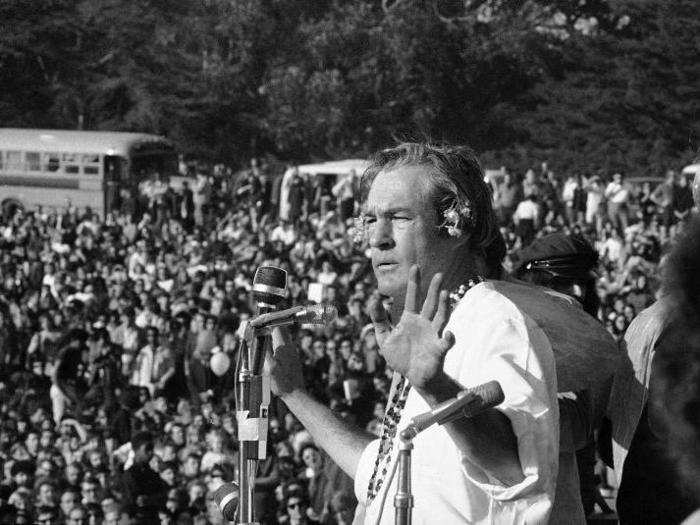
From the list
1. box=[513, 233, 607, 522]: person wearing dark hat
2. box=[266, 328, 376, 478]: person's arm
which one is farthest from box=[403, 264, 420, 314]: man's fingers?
box=[513, 233, 607, 522]: person wearing dark hat

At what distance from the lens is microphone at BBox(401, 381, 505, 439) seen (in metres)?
2.40

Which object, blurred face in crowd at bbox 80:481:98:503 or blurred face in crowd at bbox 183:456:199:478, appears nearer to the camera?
blurred face in crowd at bbox 80:481:98:503

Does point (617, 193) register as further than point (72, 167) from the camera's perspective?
No

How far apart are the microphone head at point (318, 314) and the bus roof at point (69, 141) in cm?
2946

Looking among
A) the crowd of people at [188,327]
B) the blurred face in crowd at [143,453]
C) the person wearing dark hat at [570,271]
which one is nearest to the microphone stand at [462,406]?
the person wearing dark hat at [570,271]

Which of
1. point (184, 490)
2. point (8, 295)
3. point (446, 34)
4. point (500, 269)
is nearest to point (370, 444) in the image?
point (500, 269)

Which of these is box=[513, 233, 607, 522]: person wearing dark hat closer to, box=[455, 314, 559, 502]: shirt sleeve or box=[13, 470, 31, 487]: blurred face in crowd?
box=[455, 314, 559, 502]: shirt sleeve

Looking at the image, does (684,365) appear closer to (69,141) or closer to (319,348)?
(319,348)

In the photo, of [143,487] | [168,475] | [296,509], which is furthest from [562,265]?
[168,475]

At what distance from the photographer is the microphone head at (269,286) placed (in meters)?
3.57

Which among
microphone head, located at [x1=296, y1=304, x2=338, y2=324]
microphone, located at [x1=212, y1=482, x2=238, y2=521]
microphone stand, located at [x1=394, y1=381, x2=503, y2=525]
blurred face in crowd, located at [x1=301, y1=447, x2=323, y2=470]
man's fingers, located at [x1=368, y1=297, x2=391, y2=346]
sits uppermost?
man's fingers, located at [x1=368, y1=297, x2=391, y2=346]

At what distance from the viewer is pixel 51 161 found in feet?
108

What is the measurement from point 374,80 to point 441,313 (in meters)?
38.0

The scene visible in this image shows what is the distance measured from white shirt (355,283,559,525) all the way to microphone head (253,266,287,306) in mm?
888
